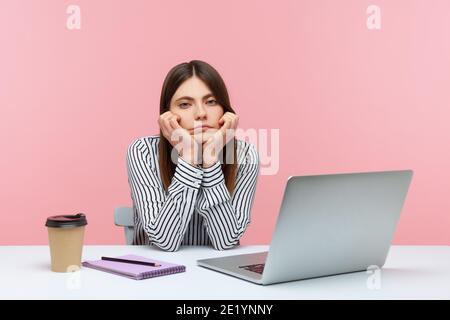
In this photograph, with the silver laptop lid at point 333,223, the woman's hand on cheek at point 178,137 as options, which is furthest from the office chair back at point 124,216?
the silver laptop lid at point 333,223

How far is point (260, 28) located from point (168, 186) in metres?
1.25

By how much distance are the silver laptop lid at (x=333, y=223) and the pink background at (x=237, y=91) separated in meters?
1.63

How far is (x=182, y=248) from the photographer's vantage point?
1.69 metres

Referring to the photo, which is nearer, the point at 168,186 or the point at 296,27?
the point at 168,186

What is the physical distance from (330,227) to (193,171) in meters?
0.65

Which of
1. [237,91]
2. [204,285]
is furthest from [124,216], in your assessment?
[237,91]

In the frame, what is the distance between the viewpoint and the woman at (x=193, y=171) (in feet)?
5.80

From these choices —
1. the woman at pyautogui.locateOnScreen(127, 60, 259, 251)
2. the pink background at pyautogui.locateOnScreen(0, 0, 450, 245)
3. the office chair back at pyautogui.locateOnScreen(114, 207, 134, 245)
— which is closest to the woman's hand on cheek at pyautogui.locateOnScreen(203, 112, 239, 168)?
the woman at pyautogui.locateOnScreen(127, 60, 259, 251)

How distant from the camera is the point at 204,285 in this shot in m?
1.19

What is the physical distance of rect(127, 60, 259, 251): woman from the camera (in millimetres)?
1767

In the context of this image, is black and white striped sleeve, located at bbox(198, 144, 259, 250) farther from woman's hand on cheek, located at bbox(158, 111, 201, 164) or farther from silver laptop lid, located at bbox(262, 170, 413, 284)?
silver laptop lid, located at bbox(262, 170, 413, 284)

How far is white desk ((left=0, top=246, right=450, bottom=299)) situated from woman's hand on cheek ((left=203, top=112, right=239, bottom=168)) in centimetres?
43
